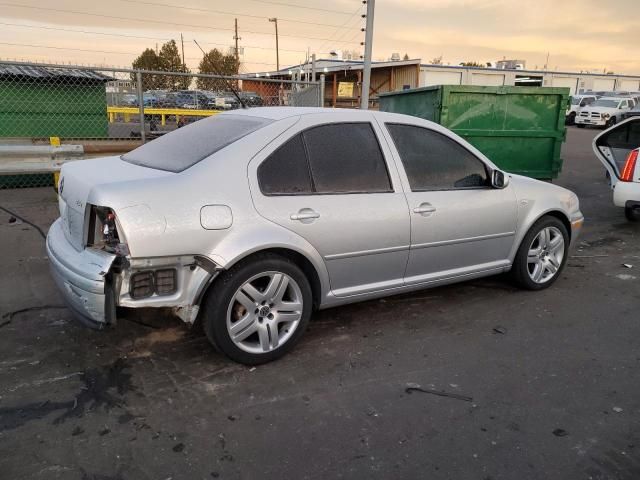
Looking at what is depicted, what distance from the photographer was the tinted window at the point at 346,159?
360cm

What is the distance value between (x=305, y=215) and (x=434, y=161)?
130cm

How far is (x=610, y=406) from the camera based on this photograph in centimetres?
304

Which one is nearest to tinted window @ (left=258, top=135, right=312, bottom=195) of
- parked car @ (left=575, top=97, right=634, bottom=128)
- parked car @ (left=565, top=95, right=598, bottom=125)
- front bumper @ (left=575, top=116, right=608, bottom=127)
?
parked car @ (left=575, top=97, right=634, bottom=128)

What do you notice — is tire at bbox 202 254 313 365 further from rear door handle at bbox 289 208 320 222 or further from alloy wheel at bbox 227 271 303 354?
rear door handle at bbox 289 208 320 222

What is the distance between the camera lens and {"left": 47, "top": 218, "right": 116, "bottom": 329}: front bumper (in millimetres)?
2961

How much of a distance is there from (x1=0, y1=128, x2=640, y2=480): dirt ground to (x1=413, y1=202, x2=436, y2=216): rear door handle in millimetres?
881

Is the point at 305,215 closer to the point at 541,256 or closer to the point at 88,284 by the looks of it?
the point at 88,284

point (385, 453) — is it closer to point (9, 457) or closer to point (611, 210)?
point (9, 457)

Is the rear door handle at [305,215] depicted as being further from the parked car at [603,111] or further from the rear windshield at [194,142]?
the parked car at [603,111]

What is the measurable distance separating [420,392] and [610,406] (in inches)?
42.4

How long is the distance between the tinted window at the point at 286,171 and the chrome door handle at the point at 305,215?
0.14m

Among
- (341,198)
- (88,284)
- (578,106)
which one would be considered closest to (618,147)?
(341,198)

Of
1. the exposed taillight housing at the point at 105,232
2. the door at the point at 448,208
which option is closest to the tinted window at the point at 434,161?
the door at the point at 448,208

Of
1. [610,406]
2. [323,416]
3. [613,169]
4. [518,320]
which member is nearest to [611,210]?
[613,169]
